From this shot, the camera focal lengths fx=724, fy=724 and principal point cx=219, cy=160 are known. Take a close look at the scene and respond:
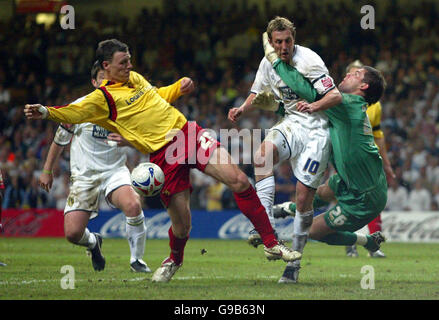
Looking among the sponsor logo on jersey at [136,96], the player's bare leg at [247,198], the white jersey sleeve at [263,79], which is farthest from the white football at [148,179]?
the white jersey sleeve at [263,79]

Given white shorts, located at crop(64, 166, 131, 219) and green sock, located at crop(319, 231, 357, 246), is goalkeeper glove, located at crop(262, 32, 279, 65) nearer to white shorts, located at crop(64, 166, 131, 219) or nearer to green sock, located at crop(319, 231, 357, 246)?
green sock, located at crop(319, 231, 357, 246)

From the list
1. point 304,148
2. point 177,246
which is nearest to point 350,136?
point 304,148

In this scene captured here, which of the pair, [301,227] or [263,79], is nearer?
[301,227]

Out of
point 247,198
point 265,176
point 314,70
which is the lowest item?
point 247,198

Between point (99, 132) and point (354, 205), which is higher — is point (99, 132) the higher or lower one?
the higher one

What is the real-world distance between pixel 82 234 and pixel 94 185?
669mm

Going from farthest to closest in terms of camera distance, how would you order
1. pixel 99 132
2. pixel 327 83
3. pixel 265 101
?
pixel 99 132
pixel 265 101
pixel 327 83

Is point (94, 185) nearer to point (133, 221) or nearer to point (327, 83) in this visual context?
point (133, 221)

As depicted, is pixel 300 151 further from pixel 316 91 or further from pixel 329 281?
pixel 329 281

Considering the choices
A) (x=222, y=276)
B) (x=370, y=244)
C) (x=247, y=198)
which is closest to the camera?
(x=247, y=198)

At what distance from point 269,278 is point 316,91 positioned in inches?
83.5

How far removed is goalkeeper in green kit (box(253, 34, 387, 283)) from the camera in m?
7.39

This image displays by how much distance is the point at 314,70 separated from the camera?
723 centimetres

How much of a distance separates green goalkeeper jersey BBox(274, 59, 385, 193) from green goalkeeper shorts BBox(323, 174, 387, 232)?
0.29 feet
